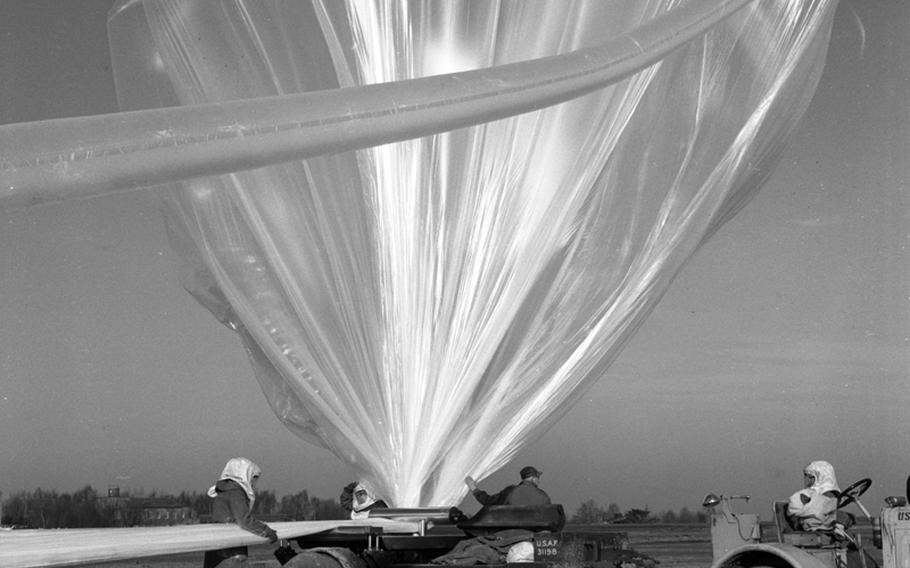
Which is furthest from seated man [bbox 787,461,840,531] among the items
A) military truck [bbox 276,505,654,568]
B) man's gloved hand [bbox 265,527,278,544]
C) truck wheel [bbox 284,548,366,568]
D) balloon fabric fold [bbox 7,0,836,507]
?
man's gloved hand [bbox 265,527,278,544]

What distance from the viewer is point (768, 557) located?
8258 millimetres

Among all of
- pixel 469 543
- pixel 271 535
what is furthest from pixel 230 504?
pixel 469 543

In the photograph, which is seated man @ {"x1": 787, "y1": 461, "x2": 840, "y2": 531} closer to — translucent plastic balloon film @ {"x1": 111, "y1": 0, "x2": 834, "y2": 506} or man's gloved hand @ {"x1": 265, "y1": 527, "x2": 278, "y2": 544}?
translucent plastic balloon film @ {"x1": 111, "y1": 0, "x2": 834, "y2": 506}

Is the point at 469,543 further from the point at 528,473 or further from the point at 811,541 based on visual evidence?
the point at 811,541

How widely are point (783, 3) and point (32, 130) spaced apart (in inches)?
291

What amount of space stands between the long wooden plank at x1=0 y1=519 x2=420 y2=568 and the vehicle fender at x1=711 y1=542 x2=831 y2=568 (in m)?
3.05

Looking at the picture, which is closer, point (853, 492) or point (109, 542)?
point (109, 542)

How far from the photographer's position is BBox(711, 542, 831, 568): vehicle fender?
25.8ft

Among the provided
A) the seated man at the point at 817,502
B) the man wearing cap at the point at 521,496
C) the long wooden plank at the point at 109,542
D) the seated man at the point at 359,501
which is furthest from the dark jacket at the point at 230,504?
the seated man at the point at 817,502

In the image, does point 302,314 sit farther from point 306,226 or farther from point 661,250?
point 661,250

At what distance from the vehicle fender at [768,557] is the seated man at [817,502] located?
0.26 metres

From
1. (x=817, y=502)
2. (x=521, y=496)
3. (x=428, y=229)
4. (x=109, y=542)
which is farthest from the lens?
(x=817, y=502)

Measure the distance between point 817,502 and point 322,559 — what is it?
3.56 metres

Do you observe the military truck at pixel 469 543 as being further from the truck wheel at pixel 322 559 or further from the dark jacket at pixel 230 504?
the dark jacket at pixel 230 504
